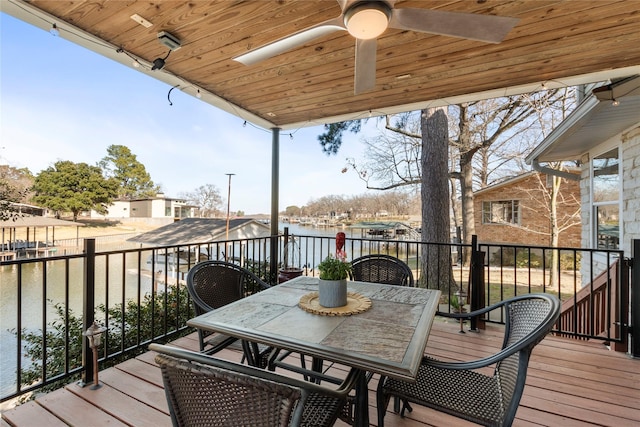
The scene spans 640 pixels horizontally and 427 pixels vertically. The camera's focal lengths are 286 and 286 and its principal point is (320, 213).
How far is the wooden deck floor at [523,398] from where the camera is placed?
1671 mm

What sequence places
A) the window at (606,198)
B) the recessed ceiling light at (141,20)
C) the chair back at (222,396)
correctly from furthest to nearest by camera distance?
the window at (606,198) < the recessed ceiling light at (141,20) < the chair back at (222,396)

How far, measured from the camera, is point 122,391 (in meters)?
1.95

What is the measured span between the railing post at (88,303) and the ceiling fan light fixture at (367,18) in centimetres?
225

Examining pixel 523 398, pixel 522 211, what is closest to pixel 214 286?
pixel 523 398

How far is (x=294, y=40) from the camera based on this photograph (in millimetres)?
1854

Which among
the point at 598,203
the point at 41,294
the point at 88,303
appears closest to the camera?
the point at 88,303

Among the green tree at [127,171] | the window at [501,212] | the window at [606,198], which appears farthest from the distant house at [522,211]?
the green tree at [127,171]

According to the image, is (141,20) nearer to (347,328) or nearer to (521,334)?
(347,328)

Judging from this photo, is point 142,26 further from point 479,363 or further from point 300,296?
point 479,363

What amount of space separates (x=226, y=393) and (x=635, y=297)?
3.31 metres

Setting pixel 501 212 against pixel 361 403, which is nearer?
pixel 361 403

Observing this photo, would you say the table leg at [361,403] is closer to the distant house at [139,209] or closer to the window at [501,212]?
the window at [501,212]

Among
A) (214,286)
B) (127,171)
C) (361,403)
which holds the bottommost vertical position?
(361,403)

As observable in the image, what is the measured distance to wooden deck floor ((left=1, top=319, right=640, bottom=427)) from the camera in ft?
5.48
